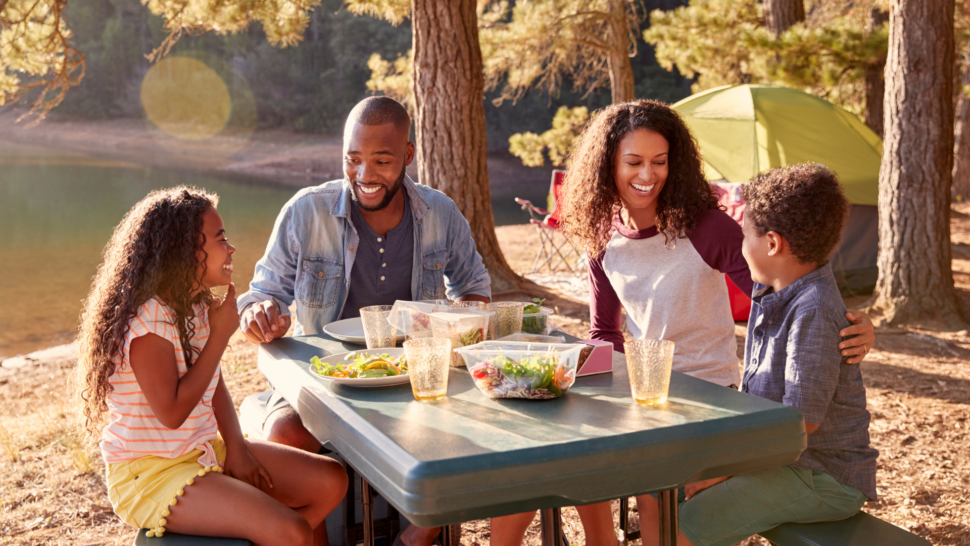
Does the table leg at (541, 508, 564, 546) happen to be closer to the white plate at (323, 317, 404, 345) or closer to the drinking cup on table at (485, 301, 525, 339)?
the drinking cup on table at (485, 301, 525, 339)

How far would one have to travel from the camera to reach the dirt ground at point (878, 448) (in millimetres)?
2652

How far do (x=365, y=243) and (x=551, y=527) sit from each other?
1258 millimetres

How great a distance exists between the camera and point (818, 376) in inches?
62.2

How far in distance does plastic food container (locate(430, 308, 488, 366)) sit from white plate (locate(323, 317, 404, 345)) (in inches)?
7.7

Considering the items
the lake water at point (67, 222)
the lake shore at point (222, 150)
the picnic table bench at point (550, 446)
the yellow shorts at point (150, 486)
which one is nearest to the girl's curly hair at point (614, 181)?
the picnic table bench at point (550, 446)

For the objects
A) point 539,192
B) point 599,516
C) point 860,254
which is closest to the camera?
point 599,516

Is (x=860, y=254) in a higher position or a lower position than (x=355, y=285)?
lower

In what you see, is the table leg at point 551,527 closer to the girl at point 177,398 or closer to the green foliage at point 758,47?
the girl at point 177,398

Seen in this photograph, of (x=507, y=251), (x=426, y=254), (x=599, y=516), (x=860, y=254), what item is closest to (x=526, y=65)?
(x=507, y=251)

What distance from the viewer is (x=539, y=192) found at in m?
24.0

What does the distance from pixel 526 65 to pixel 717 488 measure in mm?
8893

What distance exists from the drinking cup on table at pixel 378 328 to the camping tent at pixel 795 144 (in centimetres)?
551

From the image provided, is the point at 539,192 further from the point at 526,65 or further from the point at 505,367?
the point at 505,367

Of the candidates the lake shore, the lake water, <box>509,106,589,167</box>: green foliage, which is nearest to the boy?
the lake water
